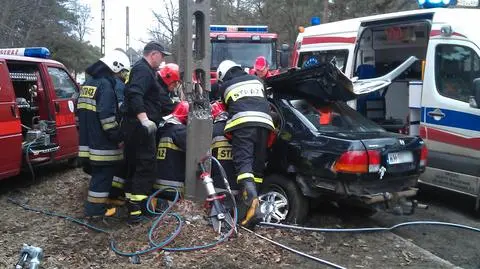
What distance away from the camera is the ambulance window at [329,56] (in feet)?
29.5

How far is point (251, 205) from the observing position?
17.4 feet

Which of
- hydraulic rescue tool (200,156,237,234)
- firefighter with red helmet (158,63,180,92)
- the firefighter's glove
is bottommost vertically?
hydraulic rescue tool (200,156,237,234)

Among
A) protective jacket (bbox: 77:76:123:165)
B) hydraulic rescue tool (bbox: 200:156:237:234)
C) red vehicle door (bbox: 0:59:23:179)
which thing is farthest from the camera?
red vehicle door (bbox: 0:59:23:179)

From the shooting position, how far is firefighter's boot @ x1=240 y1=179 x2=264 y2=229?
5270 mm

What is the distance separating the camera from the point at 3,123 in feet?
21.5

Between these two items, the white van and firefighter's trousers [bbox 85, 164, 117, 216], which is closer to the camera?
firefighter's trousers [bbox 85, 164, 117, 216]

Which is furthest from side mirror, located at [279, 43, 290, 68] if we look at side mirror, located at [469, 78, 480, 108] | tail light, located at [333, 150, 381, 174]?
tail light, located at [333, 150, 381, 174]

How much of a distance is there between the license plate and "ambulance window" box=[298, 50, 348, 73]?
3136mm

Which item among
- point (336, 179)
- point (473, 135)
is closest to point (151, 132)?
point (336, 179)

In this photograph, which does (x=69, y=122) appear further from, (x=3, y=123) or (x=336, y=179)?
(x=336, y=179)

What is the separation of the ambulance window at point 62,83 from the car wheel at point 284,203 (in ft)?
13.1

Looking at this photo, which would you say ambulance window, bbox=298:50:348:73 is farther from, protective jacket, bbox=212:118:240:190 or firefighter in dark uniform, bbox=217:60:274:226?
protective jacket, bbox=212:118:240:190

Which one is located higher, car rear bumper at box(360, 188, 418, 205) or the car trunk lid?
the car trunk lid

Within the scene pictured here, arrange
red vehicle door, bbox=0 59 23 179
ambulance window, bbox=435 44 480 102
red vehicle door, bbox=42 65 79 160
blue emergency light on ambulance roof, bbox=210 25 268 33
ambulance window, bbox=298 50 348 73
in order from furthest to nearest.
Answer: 1. blue emergency light on ambulance roof, bbox=210 25 268 33
2. ambulance window, bbox=298 50 348 73
3. red vehicle door, bbox=42 65 79 160
4. ambulance window, bbox=435 44 480 102
5. red vehicle door, bbox=0 59 23 179
